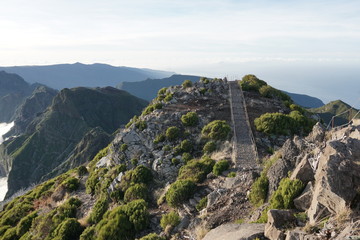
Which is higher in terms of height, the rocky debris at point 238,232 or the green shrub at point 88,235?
the rocky debris at point 238,232

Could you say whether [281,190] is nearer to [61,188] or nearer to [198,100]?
[198,100]

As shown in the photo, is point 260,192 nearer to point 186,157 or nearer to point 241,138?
point 186,157

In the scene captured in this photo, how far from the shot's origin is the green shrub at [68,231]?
18047 mm

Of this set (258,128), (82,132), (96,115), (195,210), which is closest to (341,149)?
(195,210)

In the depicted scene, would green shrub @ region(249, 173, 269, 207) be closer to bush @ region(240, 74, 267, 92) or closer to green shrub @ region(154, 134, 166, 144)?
green shrub @ region(154, 134, 166, 144)

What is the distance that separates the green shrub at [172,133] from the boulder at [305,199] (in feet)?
53.9

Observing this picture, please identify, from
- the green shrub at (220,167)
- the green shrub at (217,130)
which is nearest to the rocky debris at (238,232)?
the green shrub at (220,167)

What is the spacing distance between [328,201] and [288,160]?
4649 mm

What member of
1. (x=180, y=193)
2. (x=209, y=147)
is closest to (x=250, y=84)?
(x=209, y=147)

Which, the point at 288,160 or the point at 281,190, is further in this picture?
the point at 288,160

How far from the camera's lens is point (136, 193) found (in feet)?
63.3

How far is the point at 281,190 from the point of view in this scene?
10359mm

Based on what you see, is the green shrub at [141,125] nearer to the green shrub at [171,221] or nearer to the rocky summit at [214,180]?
the rocky summit at [214,180]

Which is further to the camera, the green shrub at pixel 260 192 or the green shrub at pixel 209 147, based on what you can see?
the green shrub at pixel 209 147
